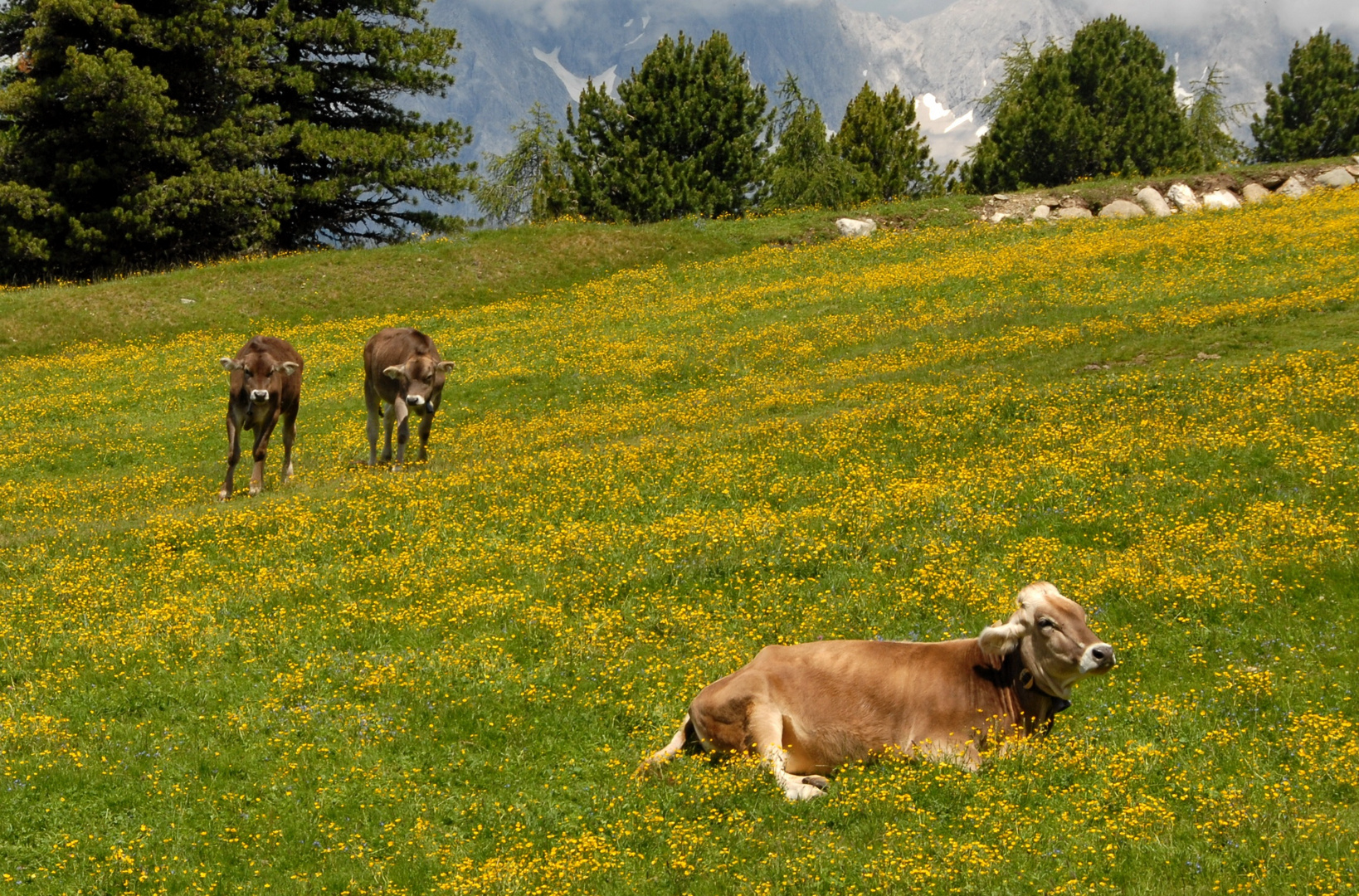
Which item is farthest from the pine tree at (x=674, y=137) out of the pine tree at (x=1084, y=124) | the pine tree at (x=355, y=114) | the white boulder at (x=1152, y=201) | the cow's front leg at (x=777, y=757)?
the cow's front leg at (x=777, y=757)

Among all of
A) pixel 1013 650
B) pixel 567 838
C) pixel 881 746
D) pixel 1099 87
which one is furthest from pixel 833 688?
pixel 1099 87

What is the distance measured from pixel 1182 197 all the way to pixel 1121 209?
3210 millimetres

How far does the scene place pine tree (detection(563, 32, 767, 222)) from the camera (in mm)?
60500

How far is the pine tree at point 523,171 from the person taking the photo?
74875mm

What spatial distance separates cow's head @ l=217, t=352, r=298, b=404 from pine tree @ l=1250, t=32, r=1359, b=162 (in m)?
72.2

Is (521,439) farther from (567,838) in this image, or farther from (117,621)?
(567,838)

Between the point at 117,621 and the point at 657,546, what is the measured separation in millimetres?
6757

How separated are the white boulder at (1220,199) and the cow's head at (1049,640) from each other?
41425mm

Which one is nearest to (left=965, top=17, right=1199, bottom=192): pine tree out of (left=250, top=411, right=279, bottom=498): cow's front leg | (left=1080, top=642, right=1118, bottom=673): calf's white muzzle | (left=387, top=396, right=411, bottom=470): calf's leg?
(left=387, top=396, right=411, bottom=470): calf's leg

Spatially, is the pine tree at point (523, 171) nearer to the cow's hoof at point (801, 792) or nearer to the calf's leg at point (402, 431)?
the calf's leg at point (402, 431)

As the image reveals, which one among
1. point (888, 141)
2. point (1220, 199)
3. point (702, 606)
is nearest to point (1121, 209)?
point (1220, 199)

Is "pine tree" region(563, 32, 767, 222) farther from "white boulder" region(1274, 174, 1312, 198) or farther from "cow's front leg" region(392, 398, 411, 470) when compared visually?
"cow's front leg" region(392, 398, 411, 470)

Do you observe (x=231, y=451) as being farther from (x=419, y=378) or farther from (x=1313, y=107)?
(x=1313, y=107)

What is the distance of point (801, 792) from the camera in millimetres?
8688
